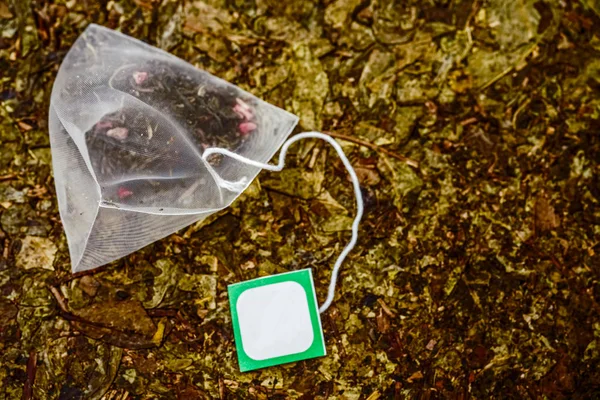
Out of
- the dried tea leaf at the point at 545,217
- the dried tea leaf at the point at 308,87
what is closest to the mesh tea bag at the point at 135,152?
the dried tea leaf at the point at 308,87

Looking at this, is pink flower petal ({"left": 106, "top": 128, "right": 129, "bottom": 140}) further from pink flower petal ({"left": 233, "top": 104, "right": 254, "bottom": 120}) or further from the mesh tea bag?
pink flower petal ({"left": 233, "top": 104, "right": 254, "bottom": 120})

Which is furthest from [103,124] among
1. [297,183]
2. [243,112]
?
[297,183]

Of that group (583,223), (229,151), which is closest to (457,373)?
(583,223)

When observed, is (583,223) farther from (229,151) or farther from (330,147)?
(229,151)

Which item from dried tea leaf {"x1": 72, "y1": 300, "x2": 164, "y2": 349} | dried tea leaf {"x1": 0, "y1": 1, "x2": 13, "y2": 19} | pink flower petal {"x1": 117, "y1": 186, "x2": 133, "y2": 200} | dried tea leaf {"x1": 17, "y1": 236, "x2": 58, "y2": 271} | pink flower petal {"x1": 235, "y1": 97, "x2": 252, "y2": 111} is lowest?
dried tea leaf {"x1": 72, "y1": 300, "x2": 164, "y2": 349}

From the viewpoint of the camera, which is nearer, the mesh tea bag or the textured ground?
the mesh tea bag

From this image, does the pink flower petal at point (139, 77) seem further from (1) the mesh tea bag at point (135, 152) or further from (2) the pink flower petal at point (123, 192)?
(2) the pink flower petal at point (123, 192)

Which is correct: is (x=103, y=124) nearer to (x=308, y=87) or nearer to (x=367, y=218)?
(x=308, y=87)

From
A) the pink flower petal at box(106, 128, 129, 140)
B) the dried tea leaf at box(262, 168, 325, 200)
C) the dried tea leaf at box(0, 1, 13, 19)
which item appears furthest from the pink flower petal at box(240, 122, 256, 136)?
the dried tea leaf at box(0, 1, 13, 19)
